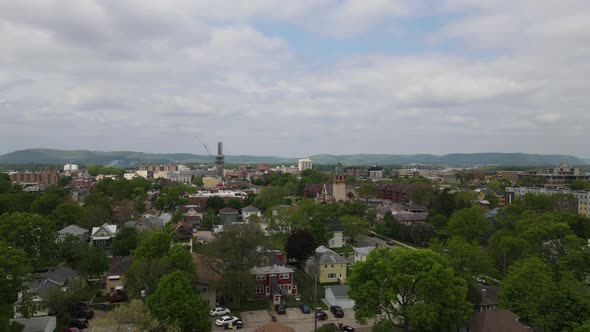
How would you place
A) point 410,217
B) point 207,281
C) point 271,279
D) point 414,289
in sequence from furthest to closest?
point 410,217, point 271,279, point 207,281, point 414,289

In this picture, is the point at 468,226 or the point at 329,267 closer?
the point at 329,267

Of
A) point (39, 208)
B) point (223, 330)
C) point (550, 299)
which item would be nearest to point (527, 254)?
point (550, 299)

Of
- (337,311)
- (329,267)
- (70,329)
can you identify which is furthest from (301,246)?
(70,329)

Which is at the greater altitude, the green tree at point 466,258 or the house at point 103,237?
the green tree at point 466,258

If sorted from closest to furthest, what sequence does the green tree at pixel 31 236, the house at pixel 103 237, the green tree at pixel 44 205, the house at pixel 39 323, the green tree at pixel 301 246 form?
the house at pixel 39 323
the green tree at pixel 31 236
the green tree at pixel 301 246
the house at pixel 103 237
the green tree at pixel 44 205

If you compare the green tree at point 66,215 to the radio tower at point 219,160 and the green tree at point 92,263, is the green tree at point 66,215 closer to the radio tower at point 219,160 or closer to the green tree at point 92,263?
the green tree at point 92,263

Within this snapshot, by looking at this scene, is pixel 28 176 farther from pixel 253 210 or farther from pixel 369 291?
pixel 369 291

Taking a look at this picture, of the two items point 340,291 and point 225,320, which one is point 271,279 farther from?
point 225,320

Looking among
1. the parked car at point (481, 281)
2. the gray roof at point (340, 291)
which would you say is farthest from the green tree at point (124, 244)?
the parked car at point (481, 281)
